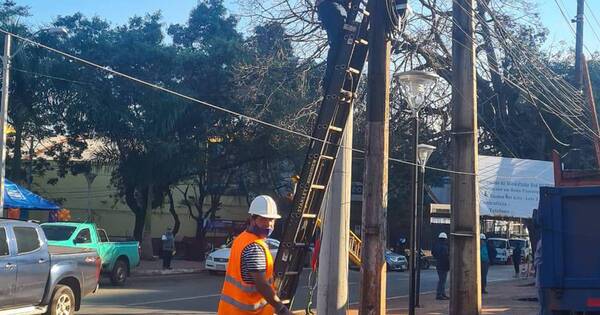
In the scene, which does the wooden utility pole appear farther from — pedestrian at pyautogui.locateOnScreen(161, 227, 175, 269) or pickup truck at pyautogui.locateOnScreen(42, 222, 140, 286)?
pedestrian at pyautogui.locateOnScreen(161, 227, 175, 269)

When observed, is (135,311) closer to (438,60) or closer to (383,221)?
(383,221)

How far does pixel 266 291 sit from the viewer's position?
511 centimetres

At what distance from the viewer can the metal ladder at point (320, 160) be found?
22.2 feet

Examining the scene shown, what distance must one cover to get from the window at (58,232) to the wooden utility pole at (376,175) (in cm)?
1343

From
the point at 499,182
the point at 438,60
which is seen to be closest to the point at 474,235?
the point at 499,182

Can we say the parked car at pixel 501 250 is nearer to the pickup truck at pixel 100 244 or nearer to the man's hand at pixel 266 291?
the pickup truck at pixel 100 244

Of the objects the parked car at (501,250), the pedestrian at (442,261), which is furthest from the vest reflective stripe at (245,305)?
the parked car at (501,250)

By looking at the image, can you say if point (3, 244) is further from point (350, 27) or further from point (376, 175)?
point (350, 27)

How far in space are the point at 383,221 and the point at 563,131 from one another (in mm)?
20938

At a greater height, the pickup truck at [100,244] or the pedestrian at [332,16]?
the pedestrian at [332,16]

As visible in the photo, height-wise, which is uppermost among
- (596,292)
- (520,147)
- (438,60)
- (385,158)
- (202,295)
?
(438,60)

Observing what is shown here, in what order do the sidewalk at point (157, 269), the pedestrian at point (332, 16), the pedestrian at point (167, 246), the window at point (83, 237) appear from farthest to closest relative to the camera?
the pedestrian at point (167, 246)
the sidewalk at point (157, 269)
the window at point (83, 237)
the pedestrian at point (332, 16)

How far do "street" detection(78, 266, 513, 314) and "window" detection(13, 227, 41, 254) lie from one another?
3187 mm

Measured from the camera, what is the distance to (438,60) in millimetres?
19891
